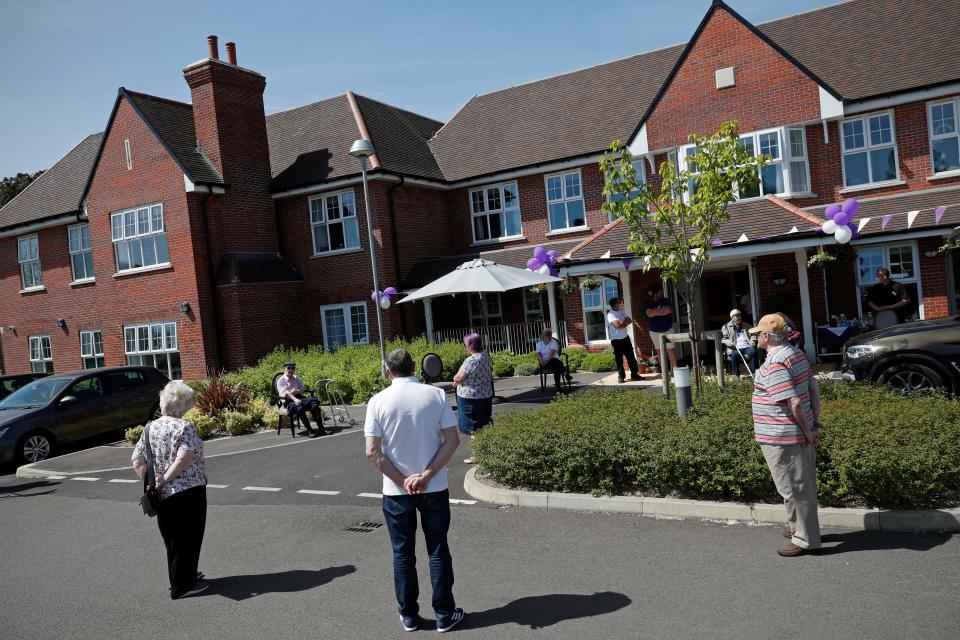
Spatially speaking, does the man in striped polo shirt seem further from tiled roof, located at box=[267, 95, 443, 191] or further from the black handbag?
tiled roof, located at box=[267, 95, 443, 191]

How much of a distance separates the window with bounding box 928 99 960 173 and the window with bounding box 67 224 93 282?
23.3 meters

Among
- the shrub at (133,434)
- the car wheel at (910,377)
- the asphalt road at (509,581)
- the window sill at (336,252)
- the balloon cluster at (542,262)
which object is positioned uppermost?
the window sill at (336,252)

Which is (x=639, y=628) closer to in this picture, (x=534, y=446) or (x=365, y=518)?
(x=534, y=446)

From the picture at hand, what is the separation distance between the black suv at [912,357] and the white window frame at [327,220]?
46.9 ft

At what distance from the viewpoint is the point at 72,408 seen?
14.0 meters

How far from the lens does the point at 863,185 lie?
1688 centimetres

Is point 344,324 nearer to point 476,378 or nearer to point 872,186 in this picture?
point 476,378

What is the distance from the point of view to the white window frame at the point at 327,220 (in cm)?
2133

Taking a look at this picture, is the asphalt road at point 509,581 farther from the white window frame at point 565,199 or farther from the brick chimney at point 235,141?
the brick chimney at point 235,141

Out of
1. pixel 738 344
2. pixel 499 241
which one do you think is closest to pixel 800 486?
pixel 738 344

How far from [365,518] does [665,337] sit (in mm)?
4134

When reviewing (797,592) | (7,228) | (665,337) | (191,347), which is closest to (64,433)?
(191,347)

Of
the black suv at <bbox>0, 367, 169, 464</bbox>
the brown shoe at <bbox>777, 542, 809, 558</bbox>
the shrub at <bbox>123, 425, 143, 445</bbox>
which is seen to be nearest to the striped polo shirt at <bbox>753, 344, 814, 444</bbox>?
the brown shoe at <bbox>777, 542, 809, 558</bbox>

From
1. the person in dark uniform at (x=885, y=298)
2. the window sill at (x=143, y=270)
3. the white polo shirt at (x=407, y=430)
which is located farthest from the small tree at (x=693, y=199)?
the window sill at (x=143, y=270)
